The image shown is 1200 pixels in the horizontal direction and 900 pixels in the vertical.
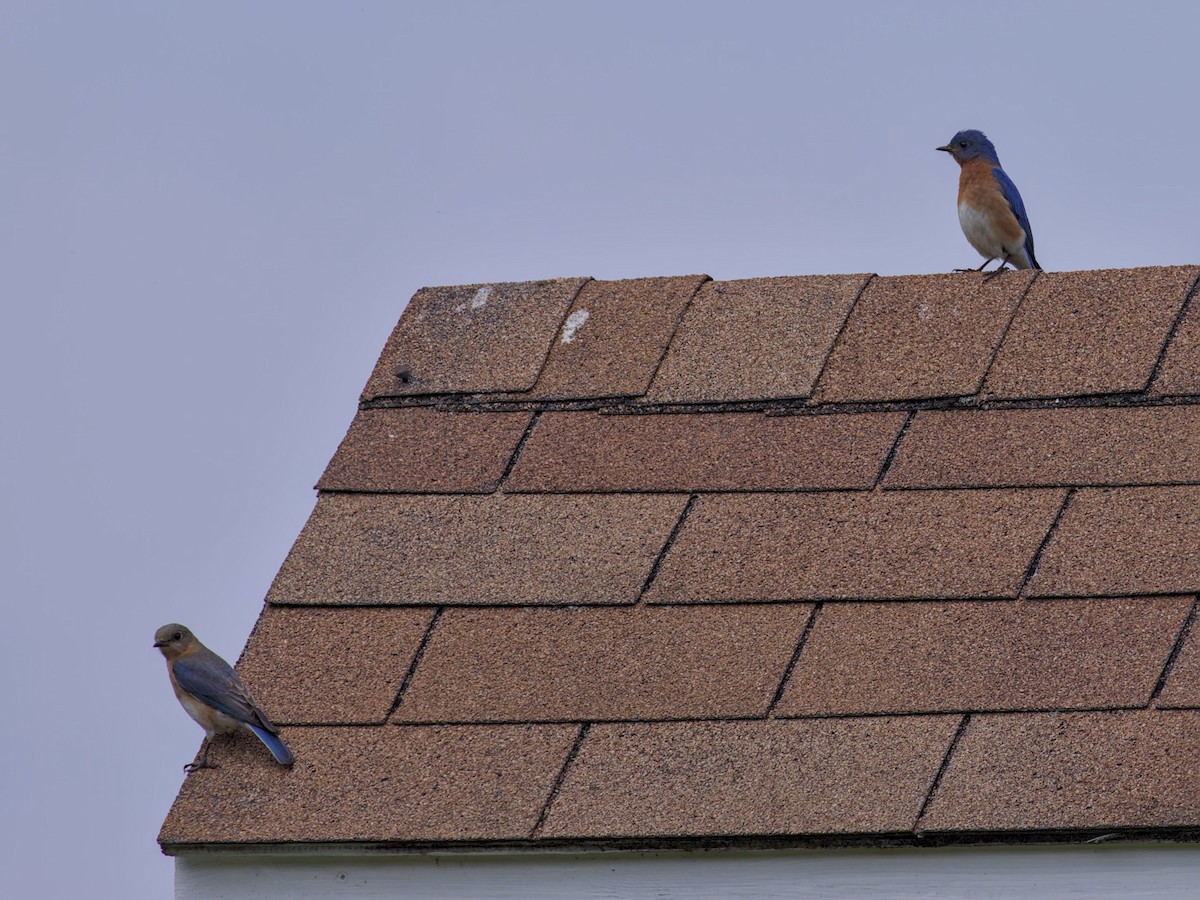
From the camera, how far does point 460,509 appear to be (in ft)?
13.8

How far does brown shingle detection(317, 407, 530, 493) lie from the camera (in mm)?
4281

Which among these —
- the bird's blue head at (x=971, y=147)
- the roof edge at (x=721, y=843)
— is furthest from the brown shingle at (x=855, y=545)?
the bird's blue head at (x=971, y=147)

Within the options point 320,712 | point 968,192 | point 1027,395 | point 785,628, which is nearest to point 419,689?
point 320,712

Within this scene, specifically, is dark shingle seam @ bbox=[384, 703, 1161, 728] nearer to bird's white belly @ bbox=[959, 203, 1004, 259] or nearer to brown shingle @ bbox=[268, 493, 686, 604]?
brown shingle @ bbox=[268, 493, 686, 604]

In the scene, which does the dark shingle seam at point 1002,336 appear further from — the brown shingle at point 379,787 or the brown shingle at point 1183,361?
the brown shingle at point 379,787

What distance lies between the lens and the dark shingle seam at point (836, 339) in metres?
4.39

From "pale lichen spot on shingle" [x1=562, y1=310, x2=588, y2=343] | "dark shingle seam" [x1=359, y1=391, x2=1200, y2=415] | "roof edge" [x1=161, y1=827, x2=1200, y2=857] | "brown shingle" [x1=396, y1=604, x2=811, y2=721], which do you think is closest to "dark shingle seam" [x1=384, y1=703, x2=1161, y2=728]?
"brown shingle" [x1=396, y1=604, x2=811, y2=721]

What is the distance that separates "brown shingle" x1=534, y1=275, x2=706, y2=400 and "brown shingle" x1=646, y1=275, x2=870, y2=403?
0.15 feet

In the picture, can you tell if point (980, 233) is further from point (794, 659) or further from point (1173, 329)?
point (794, 659)

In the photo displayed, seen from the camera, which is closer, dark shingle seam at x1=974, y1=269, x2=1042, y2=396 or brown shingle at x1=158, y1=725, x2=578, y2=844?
brown shingle at x1=158, y1=725, x2=578, y2=844

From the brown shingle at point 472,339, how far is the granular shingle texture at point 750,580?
1cm

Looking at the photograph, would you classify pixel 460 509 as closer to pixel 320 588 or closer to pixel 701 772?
pixel 320 588

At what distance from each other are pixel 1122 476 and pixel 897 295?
892 mm

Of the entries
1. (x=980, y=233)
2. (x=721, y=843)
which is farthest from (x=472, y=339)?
(x=980, y=233)
